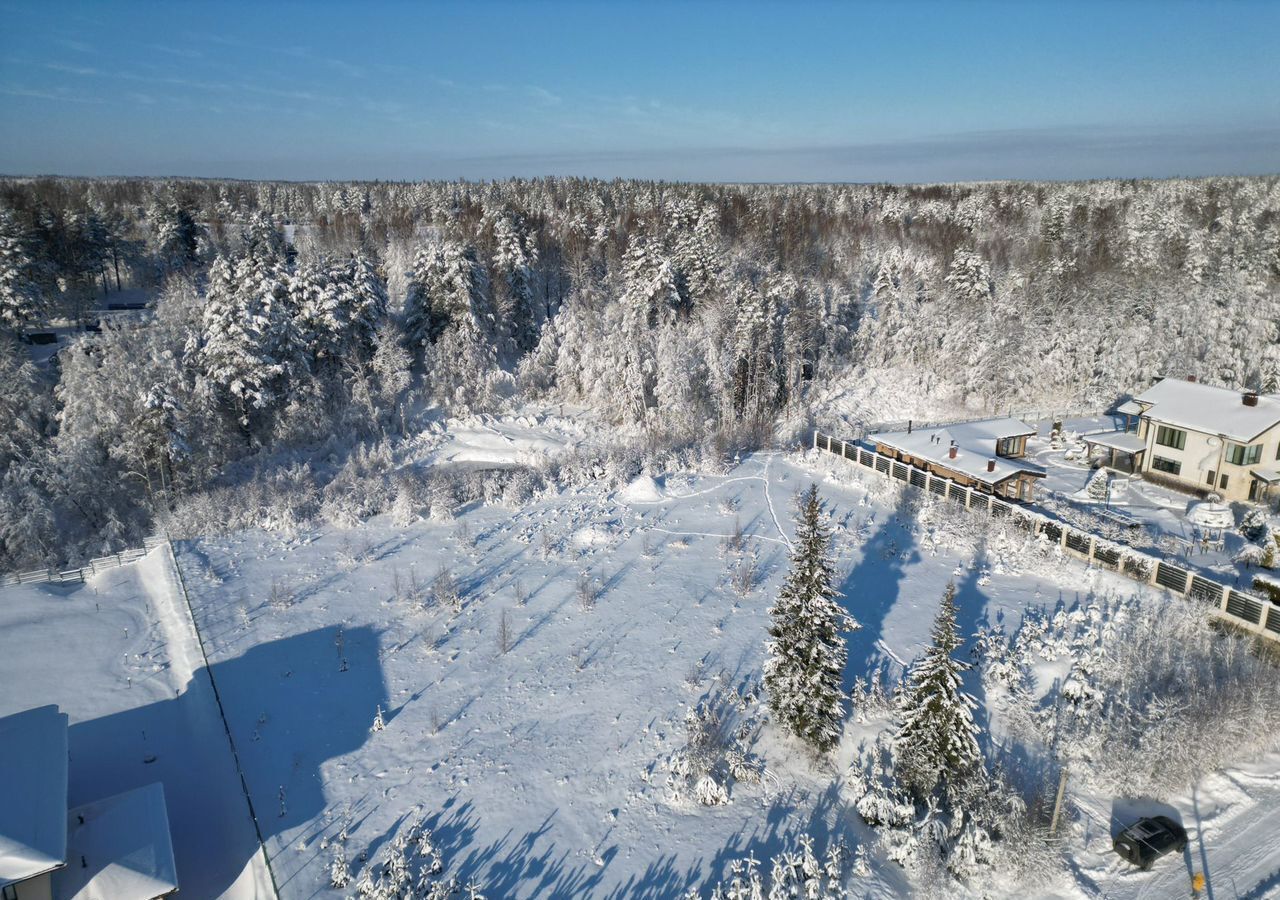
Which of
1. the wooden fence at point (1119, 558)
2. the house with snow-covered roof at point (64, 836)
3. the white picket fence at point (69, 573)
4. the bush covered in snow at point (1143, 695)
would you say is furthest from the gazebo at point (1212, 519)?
the white picket fence at point (69, 573)

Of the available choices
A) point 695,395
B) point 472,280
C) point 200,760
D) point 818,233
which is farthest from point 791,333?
point 200,760

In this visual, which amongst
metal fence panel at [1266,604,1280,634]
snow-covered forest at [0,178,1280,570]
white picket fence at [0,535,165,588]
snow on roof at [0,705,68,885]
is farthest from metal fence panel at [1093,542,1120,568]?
white picket fence at [0,535,165,588]

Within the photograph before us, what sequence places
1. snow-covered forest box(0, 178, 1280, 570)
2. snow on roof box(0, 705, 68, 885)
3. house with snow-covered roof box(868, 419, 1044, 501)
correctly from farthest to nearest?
snow-covered forest box(0, 178, 1280, 570) → house with snow-covered roof box(868, 419, 1044, 501) → snow on roof box(0, 705, 68, 885)

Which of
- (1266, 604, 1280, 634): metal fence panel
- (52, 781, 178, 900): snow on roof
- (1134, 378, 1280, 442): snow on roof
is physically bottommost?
(52, 781, 178, 900): snow on roof

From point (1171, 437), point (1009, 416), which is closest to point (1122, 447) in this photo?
point (1171, 437)

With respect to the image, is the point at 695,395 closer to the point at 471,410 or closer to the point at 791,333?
the point at 791,333

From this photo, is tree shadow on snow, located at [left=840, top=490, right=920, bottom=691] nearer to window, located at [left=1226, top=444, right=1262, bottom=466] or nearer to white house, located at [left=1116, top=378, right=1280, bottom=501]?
white house, located at [left=1116, top=378, right=1280, bottom=501]

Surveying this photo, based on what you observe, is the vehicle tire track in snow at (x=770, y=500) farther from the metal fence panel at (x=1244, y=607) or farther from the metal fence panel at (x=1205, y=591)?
the metal fence panel at (x=1244, y=607)
